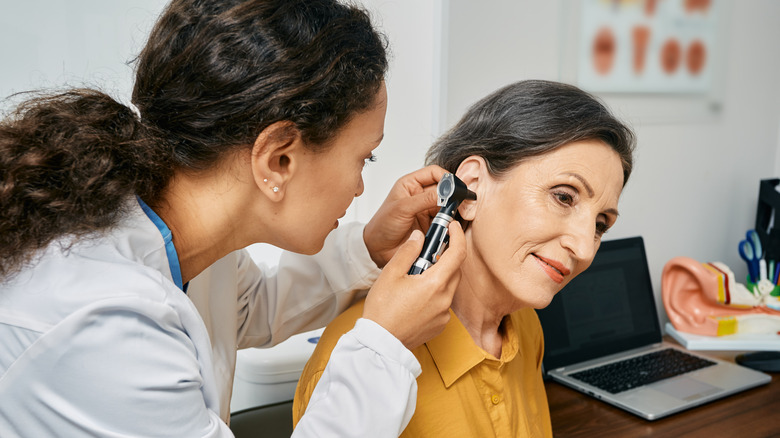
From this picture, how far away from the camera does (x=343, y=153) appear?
93cm

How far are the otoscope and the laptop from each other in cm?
77

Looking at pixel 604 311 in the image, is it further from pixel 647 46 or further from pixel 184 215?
pixel 184 215

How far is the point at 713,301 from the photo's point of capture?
6.56 feet

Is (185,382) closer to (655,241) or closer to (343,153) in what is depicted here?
(343,153)

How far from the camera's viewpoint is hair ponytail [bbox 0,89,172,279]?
29.6 inches

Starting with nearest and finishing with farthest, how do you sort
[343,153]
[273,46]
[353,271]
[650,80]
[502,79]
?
1. [273,46]
2. [343,153]
3. [353,271]
4. [502,79]
5. [650,80]

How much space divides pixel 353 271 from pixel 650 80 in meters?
1.26

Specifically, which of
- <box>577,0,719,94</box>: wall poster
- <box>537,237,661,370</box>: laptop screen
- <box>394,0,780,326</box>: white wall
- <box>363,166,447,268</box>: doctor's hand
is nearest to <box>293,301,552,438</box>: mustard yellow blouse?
<box>363,166,447,268</box>: doctor's hand

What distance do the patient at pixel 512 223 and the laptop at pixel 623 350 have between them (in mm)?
516

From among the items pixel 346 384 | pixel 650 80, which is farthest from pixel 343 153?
pixel 650 80

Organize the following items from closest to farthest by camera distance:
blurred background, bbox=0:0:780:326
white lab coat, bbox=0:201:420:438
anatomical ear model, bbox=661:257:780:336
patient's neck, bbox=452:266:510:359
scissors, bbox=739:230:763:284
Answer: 1. white lab coat, bbox=0:201:420:438
2. patient's neck, bbox=452:266:510:359
3. blurred background, bbox=0:0:780:326
4. anatomical ear model, bbox=661:257:780:336
5. scissors, bbox=739:230:763:284

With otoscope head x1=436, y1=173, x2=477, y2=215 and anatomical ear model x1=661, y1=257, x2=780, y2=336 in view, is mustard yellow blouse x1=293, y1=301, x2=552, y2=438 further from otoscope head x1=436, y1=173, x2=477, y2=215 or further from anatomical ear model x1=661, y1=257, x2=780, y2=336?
anatomical ear model x1=661, y1=257, x2=780, y2=336

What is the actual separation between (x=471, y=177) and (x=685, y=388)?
2.97ft

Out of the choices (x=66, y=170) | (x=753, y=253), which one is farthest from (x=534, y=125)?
(x=753, y=253)
